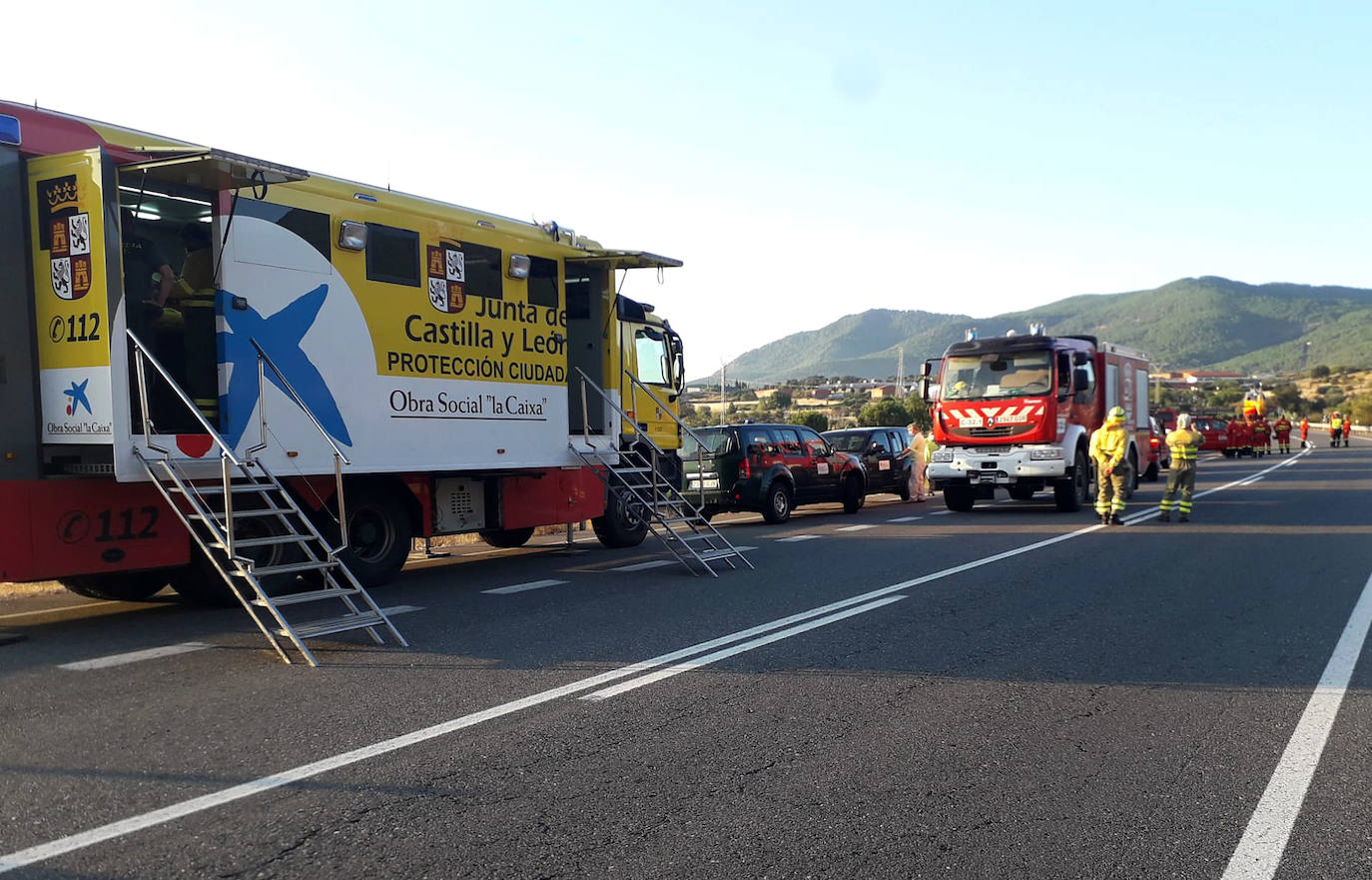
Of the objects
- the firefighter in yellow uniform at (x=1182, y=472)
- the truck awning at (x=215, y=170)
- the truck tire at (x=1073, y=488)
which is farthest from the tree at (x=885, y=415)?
the truck awning at (x=215, y=170)

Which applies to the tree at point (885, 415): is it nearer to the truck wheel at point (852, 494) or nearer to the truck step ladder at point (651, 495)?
the truck wheel at point (852, 494)

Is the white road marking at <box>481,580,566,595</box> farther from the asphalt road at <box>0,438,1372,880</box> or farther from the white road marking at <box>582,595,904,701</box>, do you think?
the white road marking at <box>582,595,904,701</box>

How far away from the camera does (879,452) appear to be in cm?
2219

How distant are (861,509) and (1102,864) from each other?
56.7 feet

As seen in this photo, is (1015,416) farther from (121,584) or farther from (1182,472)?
(121,584)

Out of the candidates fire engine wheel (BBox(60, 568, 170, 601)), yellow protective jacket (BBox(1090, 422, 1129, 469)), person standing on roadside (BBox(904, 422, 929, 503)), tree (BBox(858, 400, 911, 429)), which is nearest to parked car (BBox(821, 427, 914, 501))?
person standing on roadside (BBox(904, 422, 929, 503))

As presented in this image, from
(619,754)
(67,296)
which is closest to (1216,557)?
(619,754)

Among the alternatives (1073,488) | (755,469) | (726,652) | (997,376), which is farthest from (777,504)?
(726,652)

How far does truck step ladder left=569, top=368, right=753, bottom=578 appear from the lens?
11.9 meters

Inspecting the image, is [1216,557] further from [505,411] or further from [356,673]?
[356,673]

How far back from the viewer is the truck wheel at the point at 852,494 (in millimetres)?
19781

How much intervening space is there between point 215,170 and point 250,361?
1.61 meters

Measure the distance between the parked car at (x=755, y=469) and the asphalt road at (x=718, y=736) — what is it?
722 cm

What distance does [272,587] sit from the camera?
9672mm
